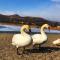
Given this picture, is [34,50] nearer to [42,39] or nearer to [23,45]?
[42,39]

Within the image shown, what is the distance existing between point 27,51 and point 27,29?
1.01m

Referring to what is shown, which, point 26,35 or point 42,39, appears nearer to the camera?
point 26,35

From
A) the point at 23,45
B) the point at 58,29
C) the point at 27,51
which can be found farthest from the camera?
the point at 58,29

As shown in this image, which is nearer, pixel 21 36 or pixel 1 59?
pixel 1 59

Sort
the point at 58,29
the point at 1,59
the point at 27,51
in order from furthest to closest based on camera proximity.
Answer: the point at 58,29 < the point at 27,51 < the point at 1,59

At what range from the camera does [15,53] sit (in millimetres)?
10867

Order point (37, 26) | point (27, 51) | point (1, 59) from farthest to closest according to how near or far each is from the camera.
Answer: point (37, 26) → point (27, 51) → point (1, 59)

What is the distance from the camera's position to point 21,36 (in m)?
10.8

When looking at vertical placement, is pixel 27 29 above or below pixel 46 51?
above

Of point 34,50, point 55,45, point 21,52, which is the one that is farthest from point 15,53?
point 55,45

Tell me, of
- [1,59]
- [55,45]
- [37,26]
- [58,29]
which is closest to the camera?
[1,59]

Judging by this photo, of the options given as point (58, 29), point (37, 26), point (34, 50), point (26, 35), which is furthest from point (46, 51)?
point (58, 29)

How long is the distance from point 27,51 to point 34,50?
1.53ft

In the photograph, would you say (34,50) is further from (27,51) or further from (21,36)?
(21,36)
